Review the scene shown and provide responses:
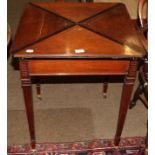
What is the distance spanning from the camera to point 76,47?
4.36ft

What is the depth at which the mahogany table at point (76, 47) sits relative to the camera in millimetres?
1297

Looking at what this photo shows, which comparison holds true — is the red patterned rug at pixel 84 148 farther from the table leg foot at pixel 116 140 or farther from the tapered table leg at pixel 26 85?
the tapered table leg at pixel 26 85

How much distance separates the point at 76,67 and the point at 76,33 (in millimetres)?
206

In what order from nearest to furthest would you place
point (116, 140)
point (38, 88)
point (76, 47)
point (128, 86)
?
point (76, 47)
point (128, 86)
point (116, 140)
point (38, 88)

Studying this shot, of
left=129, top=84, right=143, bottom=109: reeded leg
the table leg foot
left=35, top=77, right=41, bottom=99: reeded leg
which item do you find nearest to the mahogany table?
the table leg foot

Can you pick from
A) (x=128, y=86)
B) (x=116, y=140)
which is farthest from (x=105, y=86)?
(x=128, y=86)

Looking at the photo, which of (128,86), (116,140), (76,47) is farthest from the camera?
(116,140)

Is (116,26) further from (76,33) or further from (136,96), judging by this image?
(136,96)

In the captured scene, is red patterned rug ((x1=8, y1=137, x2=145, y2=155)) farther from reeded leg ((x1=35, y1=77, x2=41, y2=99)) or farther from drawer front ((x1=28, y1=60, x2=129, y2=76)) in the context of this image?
drawer front ((x1=28, y1=60, x2=129, y2=76))

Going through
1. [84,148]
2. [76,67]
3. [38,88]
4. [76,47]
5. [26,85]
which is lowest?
[84,148]

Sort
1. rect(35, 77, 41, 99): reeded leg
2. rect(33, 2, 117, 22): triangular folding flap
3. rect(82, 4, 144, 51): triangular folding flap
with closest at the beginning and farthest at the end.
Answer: rect(82, 4, 144, 51): triangular folding flap, rect(33, 2, 117, 22): triangular folding flap, rect(35, 77, 41, 99): reeded leg

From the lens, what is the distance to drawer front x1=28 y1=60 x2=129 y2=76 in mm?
1329

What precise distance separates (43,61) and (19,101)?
94 cm
